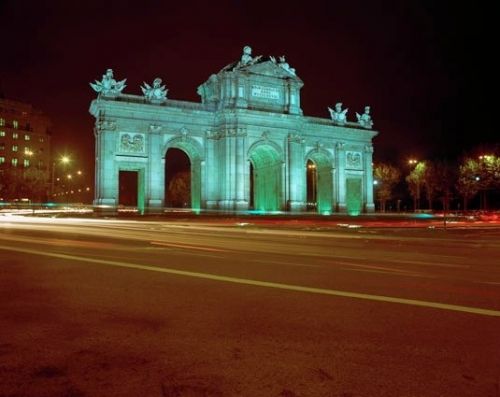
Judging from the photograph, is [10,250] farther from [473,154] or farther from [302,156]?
[473,154]

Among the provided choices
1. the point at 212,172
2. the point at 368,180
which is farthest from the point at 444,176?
the point at 212,172

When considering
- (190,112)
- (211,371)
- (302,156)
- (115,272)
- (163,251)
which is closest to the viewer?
(211,371)

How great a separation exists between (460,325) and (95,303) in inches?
210

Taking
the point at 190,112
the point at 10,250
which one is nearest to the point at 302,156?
the point at 190,112

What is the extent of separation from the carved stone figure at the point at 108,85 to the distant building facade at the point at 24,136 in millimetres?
77909

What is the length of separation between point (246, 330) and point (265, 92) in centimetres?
4955

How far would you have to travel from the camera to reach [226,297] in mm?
8148

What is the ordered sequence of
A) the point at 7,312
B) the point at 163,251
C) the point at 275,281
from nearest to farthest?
the point at 7,312 → the point at 275,281 → the point at 163,251

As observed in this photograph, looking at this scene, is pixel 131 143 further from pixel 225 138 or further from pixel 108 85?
pixel 225 138

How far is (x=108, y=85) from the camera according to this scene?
4716 cm

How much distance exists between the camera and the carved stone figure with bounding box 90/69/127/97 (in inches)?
1852

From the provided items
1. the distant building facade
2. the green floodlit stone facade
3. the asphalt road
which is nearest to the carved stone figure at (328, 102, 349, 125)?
the green floodlit stone facade

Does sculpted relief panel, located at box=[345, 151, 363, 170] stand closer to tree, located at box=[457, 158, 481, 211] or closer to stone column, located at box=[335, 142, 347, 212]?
stone column, located at box=[335, 142, 347, 212]

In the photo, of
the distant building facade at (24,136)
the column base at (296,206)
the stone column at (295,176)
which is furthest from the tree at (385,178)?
the distant building facade at (24,136)
